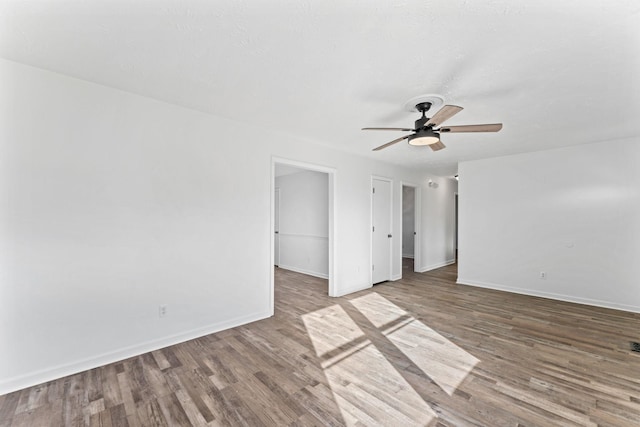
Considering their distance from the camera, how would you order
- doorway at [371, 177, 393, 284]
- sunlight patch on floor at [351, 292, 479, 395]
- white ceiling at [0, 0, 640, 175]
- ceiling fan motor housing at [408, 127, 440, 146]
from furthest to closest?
doorway at [371, 177, 393, 284] < ceiling fan motor housing at [408, 127, 440, 146] < sunlight patch on floor at [351, 292, 479, 395] < white ceiling at [0, 0, 640, 175]

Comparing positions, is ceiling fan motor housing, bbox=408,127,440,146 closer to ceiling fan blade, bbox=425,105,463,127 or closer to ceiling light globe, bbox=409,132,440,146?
ceiling light globe, bbox=409,132,440,146

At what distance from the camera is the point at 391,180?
5.68m

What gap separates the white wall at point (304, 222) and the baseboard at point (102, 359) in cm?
285

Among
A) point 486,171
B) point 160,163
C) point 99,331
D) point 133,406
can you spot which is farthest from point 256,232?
point 486,171

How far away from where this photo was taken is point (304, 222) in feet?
20.4

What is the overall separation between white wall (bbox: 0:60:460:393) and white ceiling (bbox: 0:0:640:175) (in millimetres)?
329

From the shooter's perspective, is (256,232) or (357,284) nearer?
(256,232)

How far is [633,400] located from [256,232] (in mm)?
3655

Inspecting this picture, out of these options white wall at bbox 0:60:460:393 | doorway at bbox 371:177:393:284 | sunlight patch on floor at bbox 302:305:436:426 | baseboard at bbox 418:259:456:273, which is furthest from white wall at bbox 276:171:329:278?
sunlight patch on floor at bbox 302:305:436:426

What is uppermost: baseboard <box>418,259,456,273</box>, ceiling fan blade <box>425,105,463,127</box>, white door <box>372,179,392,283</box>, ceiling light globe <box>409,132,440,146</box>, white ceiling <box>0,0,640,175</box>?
white ceiling <box>0,0,640,175</box>

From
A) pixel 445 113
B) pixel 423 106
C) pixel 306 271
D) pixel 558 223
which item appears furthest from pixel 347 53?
pixel 306 271

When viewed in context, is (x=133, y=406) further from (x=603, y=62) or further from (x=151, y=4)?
(x=603, y=62)

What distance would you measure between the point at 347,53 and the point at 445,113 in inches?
35.8

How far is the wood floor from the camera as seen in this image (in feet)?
5.92
